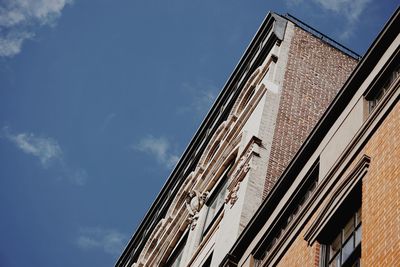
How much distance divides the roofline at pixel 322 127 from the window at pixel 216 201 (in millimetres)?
7999

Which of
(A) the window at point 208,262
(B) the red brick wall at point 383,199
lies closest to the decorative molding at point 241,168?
(A) the window at point 208,262

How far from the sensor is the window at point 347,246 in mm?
13128

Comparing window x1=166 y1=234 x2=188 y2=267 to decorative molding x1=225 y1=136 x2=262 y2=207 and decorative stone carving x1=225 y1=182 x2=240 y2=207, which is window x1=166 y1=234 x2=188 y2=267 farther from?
decorative stone carving x1=225 y1=182 x2=240 y2=207

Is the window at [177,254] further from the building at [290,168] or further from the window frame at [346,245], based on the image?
the window frame at [346,245]

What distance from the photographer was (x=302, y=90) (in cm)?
3003

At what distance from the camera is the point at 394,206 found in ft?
39.9

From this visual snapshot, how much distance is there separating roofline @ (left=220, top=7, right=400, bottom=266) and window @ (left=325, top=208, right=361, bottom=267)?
3.56 meters

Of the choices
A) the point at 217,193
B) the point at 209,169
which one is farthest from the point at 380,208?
the point at 209,169

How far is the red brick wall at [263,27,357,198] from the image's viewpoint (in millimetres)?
25750

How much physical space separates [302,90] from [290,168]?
12654 mm


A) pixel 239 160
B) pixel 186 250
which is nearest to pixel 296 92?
pixel 239 160

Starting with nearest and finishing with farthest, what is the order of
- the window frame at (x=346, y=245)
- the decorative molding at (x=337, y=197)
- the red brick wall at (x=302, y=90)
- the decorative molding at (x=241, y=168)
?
the window frame at (x=346, y=245) < the decorative molding at (x=337, y=197) < the decorative molding at (x=241, y=168) < the red brick wall at (x=302, y=90)

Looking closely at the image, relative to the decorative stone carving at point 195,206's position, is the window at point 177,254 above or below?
below

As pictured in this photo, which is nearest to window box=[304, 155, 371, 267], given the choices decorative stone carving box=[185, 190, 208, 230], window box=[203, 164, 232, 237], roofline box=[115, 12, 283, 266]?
window box=[203, 164, 232, 237]
